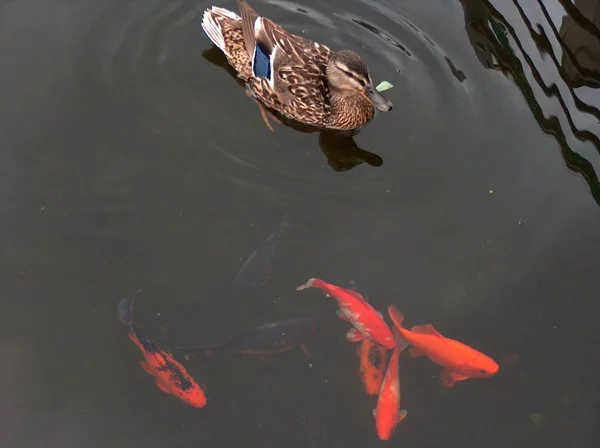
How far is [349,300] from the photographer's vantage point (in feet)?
15.8

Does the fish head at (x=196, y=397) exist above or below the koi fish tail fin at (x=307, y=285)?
below

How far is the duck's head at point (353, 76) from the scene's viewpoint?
17.2 feet

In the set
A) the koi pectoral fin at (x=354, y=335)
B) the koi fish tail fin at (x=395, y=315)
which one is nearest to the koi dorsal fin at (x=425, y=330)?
the koi fish tail fin at (x=395, y=315)

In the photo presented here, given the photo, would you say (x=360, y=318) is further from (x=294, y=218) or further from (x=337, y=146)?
(x=337, y=146)

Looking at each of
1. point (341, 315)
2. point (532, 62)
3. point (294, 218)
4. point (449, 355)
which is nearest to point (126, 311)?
point (294, 218)

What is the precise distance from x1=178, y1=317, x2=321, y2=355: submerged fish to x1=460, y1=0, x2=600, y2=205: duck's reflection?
9.14 feet

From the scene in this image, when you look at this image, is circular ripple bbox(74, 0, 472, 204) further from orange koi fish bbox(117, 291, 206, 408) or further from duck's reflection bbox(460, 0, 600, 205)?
orange koi fish bbox(117, 291, 206, 408)

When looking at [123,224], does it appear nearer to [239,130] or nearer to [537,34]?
[239,130]

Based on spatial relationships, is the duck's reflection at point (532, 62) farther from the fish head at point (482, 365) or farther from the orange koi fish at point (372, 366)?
the orange koi fish at point (372, 366)

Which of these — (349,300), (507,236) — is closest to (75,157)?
(349,300)

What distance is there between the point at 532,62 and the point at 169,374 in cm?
430

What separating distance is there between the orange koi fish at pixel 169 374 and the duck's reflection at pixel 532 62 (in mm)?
3619

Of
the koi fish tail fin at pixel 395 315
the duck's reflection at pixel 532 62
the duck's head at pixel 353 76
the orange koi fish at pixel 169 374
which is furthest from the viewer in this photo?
the duck's reflection at pixel 532 62

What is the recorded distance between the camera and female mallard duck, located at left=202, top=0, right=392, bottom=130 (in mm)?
5523
